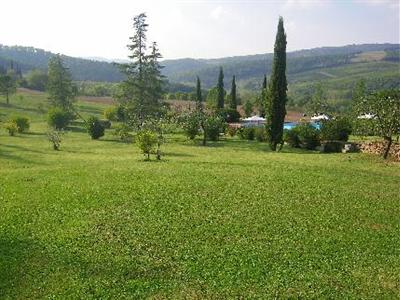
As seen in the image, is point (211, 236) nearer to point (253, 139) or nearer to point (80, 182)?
point (80, 182)

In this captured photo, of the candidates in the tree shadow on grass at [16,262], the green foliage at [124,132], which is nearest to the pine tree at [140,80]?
the green foliage at [124,132]

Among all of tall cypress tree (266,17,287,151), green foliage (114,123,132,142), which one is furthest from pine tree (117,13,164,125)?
tall cypress tree (266,17,287,151)

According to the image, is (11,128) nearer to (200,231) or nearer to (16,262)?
(16,262)

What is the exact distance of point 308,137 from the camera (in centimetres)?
4672

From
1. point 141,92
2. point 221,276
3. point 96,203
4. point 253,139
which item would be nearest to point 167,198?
point 96,203

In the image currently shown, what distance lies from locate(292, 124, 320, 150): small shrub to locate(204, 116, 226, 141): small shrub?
10.5 metres

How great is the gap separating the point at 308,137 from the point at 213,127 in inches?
475

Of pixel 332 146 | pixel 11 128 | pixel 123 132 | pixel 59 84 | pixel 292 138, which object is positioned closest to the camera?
pixel 332 146

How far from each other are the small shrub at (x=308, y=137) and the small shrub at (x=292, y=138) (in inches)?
25.2

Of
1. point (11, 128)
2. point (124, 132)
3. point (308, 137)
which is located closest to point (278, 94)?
point (308, 137)

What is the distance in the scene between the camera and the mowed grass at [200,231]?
1518 centimetres

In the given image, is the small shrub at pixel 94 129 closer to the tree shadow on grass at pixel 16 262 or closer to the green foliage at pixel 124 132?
the green foliage at pixel 124 132

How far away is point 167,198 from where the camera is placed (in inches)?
941

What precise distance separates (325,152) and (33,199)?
93.3 ft
